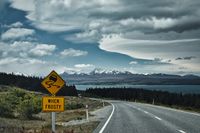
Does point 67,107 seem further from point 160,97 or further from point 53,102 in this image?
point 160,97

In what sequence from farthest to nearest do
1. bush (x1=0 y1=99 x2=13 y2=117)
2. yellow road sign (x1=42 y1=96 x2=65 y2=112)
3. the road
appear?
bush (x1=0 y1=99 x2=13 y2=117) → the road → yellow road sign (x1=42 y1=96 x2=65 y2=112)

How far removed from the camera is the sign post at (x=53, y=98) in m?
14.8

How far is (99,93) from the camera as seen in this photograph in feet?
597

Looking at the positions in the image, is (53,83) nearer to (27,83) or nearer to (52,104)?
(52,104)

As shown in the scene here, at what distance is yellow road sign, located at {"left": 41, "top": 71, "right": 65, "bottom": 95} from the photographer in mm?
15278

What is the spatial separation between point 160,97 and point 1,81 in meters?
70.2

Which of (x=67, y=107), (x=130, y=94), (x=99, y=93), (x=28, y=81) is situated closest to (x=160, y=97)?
(x=130, y=94)

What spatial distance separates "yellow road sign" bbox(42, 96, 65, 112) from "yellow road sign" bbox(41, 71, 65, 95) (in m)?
0.49

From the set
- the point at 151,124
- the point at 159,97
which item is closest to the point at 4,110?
the point at 151,124

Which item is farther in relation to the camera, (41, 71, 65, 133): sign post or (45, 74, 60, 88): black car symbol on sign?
(45, 74, 60, 88): black car symbol on sign

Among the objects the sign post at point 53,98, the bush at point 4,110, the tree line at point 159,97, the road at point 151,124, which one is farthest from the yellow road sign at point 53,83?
the tree line at point 159,97

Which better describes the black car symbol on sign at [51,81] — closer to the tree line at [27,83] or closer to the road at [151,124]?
the road at [151,124]

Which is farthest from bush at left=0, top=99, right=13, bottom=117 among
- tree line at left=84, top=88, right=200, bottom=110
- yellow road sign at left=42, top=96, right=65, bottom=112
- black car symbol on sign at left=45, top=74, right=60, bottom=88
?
tree line at left=84, top=88, right=200, bottom=110

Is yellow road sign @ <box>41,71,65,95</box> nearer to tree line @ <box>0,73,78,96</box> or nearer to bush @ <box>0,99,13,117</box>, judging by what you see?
bush @ <box>0,99,13,117</box>
